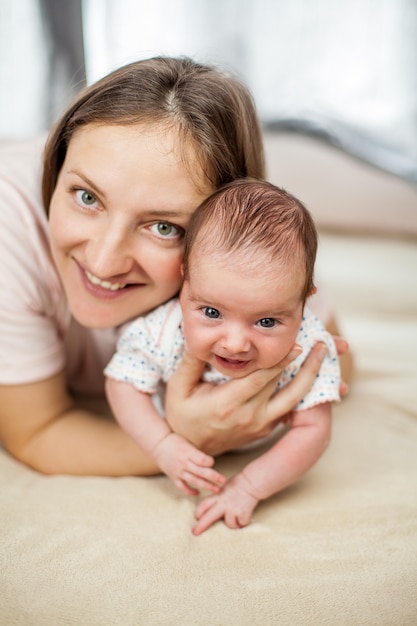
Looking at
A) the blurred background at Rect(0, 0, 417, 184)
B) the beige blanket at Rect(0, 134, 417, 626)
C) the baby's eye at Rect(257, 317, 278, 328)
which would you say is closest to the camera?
the beige blanket at Rect(0, 134, 417, 626)

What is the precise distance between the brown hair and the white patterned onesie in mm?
283

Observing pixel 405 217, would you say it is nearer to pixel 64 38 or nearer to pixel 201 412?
pixel 64 38

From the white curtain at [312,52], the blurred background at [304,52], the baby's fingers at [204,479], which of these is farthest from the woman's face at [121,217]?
the white curtain at [312,52]

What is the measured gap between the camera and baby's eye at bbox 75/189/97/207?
1306mm

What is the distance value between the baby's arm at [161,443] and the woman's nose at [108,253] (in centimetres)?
22

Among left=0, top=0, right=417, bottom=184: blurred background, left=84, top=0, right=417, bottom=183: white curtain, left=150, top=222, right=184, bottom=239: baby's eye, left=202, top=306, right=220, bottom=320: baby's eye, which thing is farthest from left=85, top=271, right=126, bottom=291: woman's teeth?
left=84, top=0, right=417, bottom=183: white curtain

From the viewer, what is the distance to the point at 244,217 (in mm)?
1151

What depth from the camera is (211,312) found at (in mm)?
1186

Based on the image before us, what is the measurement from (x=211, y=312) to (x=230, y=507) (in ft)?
1.14

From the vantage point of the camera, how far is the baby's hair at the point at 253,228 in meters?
1.14

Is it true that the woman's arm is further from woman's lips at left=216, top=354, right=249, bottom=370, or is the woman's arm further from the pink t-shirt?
woman's lips at left=216, top=354, right=249, bottom=370

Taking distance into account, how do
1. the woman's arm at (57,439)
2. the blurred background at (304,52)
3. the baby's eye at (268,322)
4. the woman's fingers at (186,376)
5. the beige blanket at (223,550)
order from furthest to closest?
the blurred background at (304,52) → the woman's arm at (57,439) → the woman's fingers at (186,376) → the baby's eye at (268,322) → the beige blanket at (223,550)

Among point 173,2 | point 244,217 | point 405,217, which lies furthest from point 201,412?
point 173,2

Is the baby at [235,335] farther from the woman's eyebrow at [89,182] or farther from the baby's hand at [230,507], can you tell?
the woman's eyebrow at [89,182]
